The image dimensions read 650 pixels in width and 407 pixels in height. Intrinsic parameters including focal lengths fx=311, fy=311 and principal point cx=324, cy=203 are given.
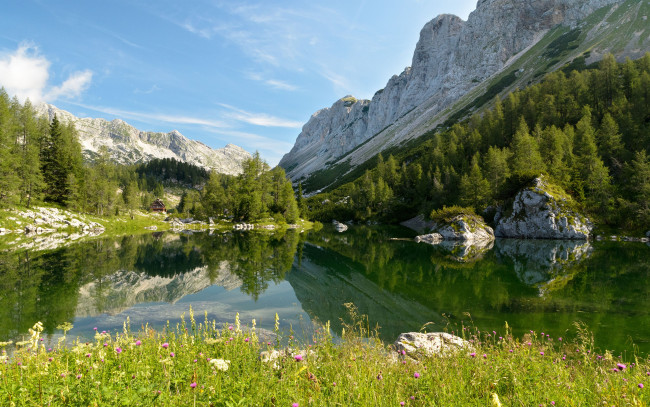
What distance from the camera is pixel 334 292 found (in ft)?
70.9

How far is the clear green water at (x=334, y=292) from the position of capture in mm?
14484

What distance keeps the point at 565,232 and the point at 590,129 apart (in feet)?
107

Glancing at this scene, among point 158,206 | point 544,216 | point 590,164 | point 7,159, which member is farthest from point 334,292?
point 158,206

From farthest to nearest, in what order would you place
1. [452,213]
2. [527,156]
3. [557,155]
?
1. [527,156]
2. [557,155]
3. [452,213]

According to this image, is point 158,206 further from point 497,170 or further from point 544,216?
point 544,216

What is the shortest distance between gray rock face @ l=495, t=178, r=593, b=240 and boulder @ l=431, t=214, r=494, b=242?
5956 mm

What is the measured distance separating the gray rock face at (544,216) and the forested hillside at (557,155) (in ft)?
15.2

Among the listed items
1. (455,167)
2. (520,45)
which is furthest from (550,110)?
(520,45)

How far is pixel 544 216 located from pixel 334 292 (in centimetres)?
Result: 5572

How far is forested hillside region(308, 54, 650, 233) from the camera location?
62219 millimetres

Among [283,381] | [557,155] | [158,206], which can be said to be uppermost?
[557,155]

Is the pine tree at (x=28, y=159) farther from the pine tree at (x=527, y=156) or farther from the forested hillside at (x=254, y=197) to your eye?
the pine tree at (x=527, y=156)

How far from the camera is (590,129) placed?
72.9m

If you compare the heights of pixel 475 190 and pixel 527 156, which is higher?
pixel 527 156
